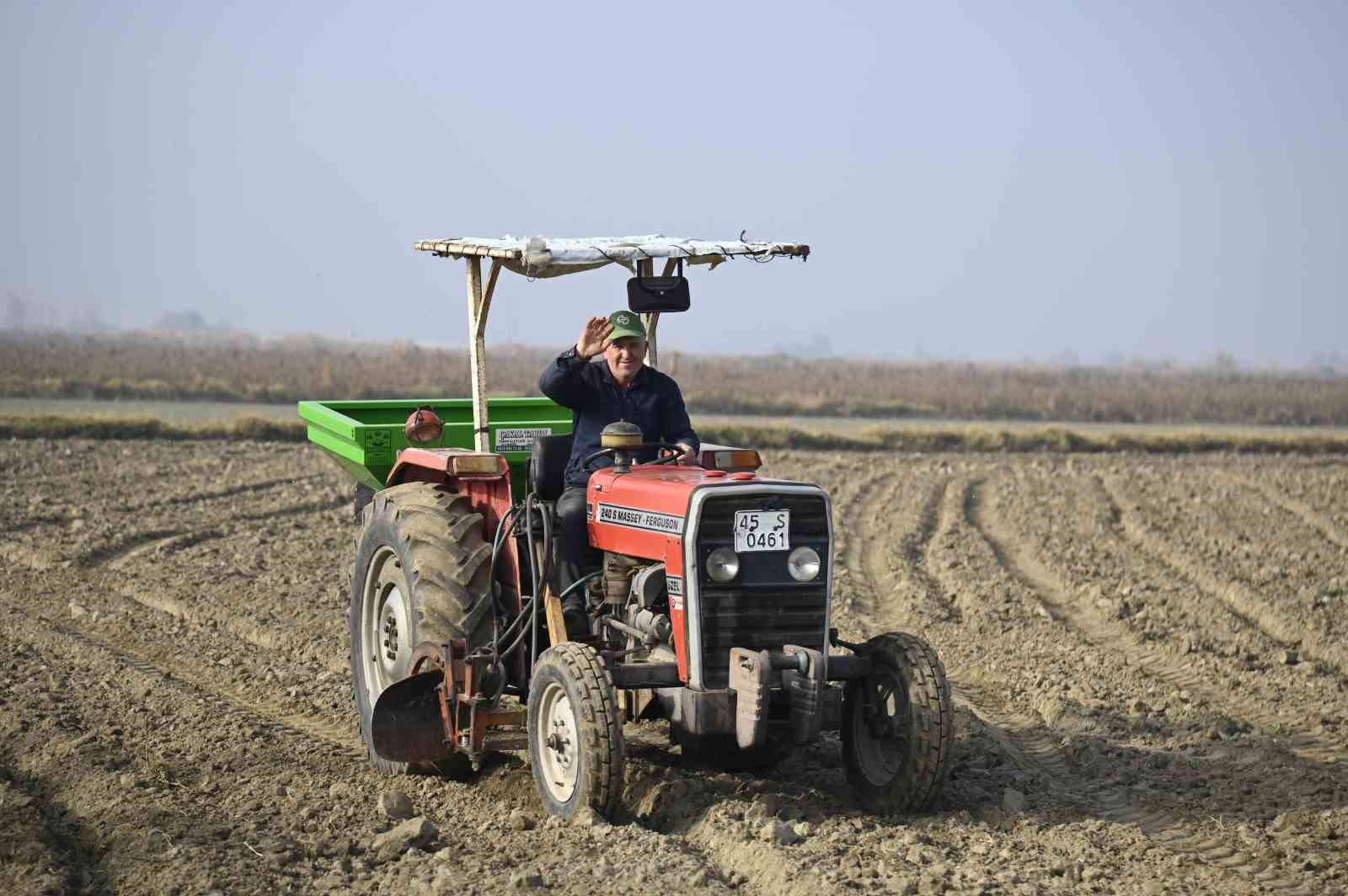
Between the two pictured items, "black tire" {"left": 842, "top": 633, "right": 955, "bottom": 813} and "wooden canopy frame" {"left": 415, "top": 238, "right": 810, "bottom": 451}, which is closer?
"black tire" {"left": 842, "top": 633, "right": 955, "bottom": 813}

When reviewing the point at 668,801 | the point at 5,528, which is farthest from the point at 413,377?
the point at 668,801

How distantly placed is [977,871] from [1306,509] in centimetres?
1428

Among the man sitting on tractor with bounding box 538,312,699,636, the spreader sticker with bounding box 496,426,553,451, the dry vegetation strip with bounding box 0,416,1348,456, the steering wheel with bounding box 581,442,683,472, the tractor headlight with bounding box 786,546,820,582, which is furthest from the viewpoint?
the dry vegetation strip with bounding box 0,416,1348,456

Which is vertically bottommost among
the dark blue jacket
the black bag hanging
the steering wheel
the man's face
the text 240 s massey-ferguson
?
the text 240 s massey-ferguson

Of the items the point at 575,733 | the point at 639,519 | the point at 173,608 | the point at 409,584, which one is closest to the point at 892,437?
the point at 173,608

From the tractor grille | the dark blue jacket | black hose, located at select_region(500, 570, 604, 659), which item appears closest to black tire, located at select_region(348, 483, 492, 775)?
black hose, located at select_region(500, 570, 604, 659)

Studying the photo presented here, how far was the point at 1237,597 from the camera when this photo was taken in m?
12.8

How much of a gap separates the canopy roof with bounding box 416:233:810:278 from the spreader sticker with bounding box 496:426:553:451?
1.87 m

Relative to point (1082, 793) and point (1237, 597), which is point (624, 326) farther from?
point (1237, 597)

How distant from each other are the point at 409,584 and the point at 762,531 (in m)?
1.80

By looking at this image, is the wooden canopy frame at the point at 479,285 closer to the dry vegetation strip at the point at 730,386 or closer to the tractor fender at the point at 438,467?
the tractor fender at the point at 438,467

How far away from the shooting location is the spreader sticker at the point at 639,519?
21.2 ft

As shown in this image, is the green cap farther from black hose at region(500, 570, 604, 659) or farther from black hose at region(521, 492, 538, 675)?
black hose at region(500, 570, 604, 659)

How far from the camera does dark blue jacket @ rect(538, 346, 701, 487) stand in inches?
282
